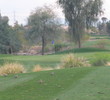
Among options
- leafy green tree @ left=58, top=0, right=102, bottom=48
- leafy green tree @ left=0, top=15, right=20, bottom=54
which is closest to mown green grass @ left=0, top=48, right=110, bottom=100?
leafy green tree @ left=58, top=0, right=102, bottom=48

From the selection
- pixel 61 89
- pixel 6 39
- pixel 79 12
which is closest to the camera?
pixel 61 89

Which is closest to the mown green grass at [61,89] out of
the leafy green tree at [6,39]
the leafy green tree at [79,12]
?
the leafy green tree at [79,12]

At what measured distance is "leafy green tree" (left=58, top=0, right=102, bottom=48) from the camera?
2271 inches

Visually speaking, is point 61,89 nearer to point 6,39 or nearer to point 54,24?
point 54,24

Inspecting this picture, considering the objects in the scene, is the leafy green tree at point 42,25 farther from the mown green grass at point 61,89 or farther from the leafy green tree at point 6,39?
the mown green grass at point 61,89

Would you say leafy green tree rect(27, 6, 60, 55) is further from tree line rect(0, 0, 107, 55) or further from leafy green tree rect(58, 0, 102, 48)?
leafy green tree rect(58, 0, 102, 48)

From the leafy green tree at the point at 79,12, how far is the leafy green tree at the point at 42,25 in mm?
5005

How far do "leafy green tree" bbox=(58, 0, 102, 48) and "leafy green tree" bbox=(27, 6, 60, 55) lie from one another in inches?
197

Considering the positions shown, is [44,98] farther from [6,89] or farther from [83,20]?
[83,20]

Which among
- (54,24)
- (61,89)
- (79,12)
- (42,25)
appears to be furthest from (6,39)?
(61,89)

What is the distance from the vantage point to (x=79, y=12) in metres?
58.2

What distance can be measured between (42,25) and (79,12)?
311 inches

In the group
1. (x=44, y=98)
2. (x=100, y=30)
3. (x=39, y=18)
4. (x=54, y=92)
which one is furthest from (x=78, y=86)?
(x=100, y=30)

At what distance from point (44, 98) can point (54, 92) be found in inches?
35.4
